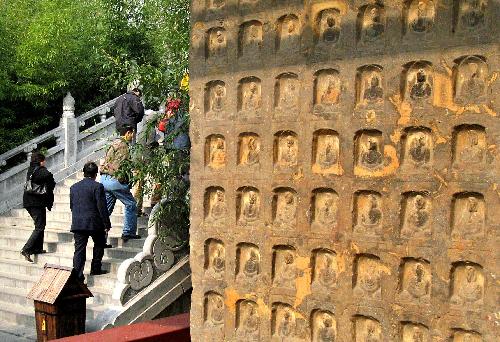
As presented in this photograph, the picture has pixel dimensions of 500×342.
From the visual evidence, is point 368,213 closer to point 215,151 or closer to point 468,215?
point 468,215

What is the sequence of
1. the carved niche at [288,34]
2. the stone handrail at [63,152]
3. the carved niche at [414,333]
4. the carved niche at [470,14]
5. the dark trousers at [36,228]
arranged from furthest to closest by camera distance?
the stone handrail at [63,152], the dark trousers at [36,228], the carved niche at [288,34], the carved niche at [414,333], the carved niche at [470,14]

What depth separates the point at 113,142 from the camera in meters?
10.0

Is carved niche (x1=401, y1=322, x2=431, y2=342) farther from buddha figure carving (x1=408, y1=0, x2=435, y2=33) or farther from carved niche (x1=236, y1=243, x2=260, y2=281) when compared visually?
buddha figure carving (x1=408, y1=0, x2=435, y2=33)

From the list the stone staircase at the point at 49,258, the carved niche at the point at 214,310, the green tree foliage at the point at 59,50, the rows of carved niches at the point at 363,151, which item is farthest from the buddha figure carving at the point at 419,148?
the green tree foliage at the point at 59,50

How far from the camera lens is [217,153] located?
15.8 feet

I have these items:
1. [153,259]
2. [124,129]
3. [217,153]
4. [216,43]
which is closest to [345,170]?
[217,153]

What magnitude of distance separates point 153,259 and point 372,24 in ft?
16.3

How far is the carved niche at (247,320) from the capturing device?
456cm

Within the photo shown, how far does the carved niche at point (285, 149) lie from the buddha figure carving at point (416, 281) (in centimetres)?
96

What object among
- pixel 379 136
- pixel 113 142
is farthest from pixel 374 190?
pixel 113 142

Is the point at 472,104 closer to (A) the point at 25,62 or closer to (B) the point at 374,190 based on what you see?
(B) the point at 374,190

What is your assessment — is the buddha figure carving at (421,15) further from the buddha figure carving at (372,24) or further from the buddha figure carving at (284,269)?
the buddha figure carving at (284,269)

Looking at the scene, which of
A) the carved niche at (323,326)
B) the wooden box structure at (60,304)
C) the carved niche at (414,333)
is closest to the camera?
the carved niche at (414,333)

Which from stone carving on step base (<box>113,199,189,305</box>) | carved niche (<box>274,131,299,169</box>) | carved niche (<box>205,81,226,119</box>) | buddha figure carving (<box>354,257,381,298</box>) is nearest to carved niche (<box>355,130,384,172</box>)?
carved niche (<box>274,131,299,169</box>)
